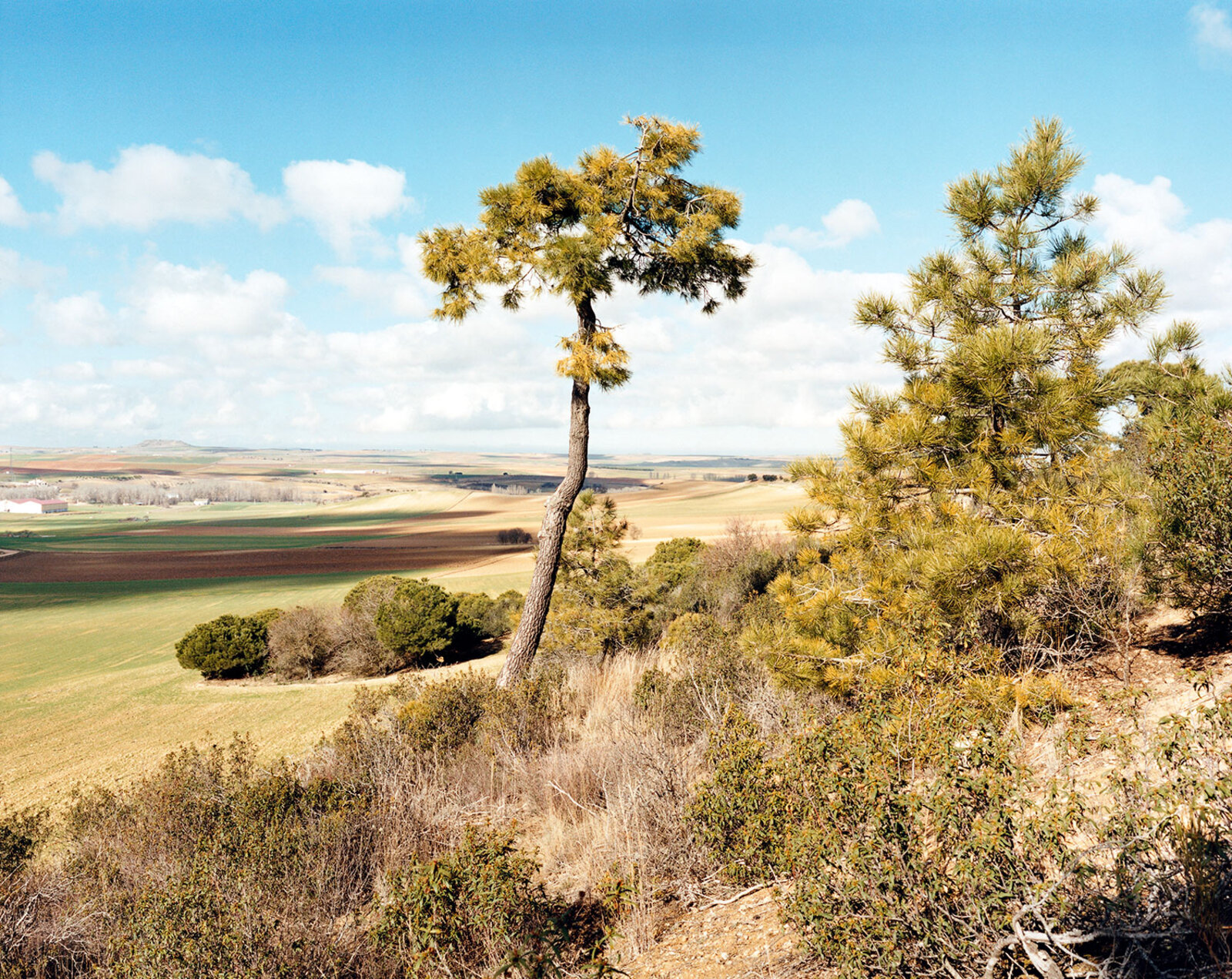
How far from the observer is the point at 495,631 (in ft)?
75.9

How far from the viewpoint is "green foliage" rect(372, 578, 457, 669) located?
61.9 ft

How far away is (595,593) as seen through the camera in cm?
1554

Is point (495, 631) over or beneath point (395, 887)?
beneath

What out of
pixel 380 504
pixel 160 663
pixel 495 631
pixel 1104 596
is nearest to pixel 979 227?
pixel 1104 596

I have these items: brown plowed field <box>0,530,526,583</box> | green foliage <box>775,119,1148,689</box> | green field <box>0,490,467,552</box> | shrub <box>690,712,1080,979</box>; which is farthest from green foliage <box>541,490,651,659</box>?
green field <box>0,490,467,552</box>

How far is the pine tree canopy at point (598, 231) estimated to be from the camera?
8.00m

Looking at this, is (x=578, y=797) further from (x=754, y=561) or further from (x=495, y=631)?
(x=495, y=631)

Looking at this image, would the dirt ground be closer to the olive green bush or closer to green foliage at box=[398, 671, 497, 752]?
green foliage at box=[398, 671, 497, 752]

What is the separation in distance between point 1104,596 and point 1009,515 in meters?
1.15

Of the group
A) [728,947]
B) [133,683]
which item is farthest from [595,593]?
[133,683]

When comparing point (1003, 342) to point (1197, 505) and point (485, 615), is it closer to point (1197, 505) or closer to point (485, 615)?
point (1197, 505)

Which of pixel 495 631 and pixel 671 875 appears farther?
pixel 495 631

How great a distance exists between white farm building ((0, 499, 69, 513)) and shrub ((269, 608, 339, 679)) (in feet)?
416

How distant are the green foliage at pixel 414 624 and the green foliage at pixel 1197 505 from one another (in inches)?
687
